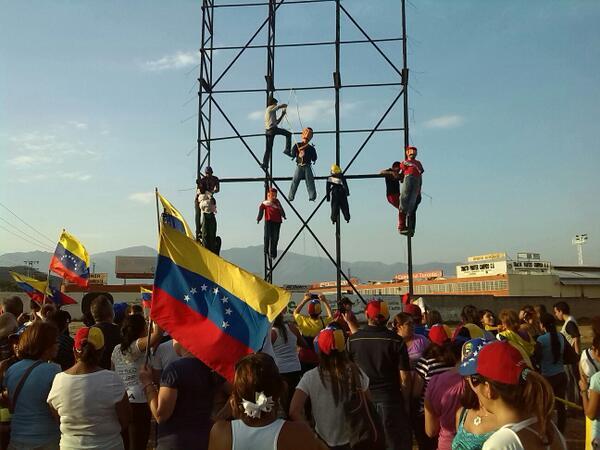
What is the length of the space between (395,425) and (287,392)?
2.06m

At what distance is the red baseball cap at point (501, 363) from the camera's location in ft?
7.55

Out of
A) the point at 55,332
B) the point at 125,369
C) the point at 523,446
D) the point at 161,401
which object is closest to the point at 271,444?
the point at 523,446

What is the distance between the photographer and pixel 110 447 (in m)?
3.62

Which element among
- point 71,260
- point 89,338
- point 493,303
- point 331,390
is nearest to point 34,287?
point 71,260

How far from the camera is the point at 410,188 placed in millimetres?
11055

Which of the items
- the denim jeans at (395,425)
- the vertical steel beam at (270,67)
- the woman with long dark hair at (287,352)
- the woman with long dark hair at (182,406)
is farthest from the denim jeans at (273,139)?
the woman with long dark hair at (182,406)

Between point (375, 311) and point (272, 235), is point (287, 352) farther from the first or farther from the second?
point (272, 235)

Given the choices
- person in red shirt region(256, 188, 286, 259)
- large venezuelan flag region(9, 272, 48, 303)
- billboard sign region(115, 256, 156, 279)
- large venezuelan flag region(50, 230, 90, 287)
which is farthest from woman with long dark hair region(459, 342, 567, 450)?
billboard sign region(115, 256, 156, 279)

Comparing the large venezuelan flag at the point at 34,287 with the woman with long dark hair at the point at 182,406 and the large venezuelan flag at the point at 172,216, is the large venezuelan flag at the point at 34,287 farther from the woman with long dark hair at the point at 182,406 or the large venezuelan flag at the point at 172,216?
the woman with long dark hair at the point at 182,406

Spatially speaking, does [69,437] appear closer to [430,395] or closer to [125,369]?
[125,369]

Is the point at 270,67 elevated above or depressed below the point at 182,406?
above

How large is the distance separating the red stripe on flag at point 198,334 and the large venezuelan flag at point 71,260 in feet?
22.0

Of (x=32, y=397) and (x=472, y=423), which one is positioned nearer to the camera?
(x=472, y=423)

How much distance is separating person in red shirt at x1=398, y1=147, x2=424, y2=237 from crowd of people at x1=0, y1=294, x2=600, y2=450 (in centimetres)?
509
